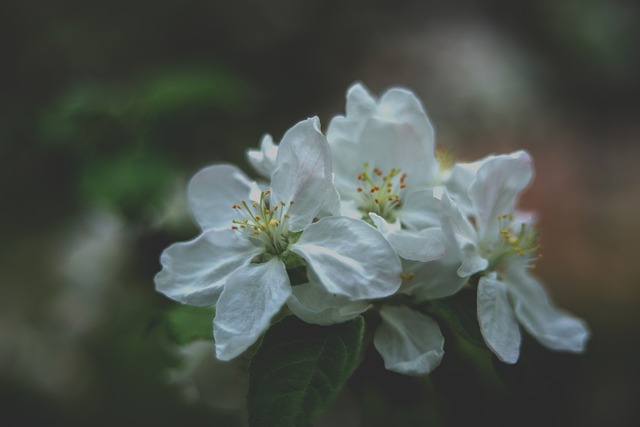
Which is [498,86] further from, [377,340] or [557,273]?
[377,340]

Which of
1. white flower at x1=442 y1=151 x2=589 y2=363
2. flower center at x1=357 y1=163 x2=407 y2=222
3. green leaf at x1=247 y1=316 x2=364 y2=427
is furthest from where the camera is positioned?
flower center at x1=357 y1=163 x2=407 y2=222

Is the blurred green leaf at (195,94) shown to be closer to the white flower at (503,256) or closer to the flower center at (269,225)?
the flower center at (269,225)

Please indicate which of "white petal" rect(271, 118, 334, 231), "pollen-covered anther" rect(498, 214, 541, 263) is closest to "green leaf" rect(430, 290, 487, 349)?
"pollen-covered anther" rect(498, 214, 541, 263)

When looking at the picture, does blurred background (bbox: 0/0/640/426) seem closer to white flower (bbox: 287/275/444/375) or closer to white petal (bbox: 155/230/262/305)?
white flower (bbox: 287/275/444/375)

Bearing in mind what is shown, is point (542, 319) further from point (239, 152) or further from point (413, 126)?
point (239, 152)

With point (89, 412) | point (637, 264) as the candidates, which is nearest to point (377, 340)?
point (89, 412)

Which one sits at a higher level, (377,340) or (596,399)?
→ (377,340)

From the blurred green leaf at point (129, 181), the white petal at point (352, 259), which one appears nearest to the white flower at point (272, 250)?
the white petal at point (352, 259)
